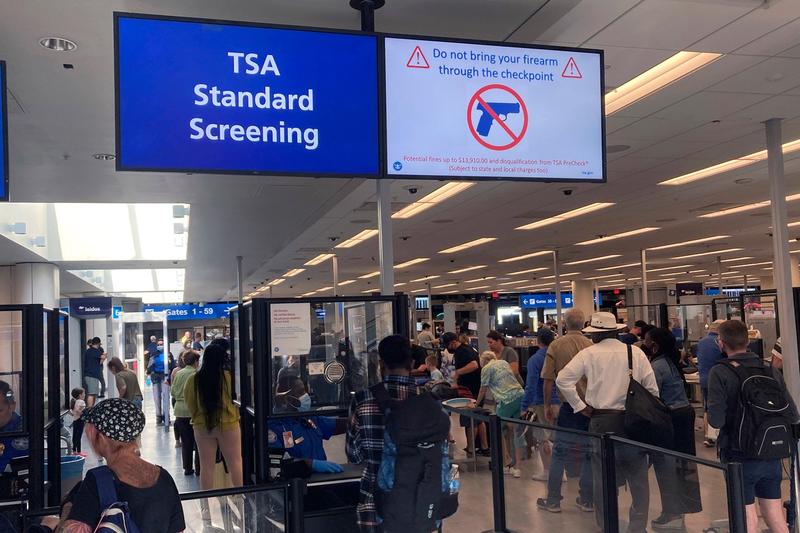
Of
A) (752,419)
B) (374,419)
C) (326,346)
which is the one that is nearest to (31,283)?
(326,346)

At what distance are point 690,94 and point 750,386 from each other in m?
2.75

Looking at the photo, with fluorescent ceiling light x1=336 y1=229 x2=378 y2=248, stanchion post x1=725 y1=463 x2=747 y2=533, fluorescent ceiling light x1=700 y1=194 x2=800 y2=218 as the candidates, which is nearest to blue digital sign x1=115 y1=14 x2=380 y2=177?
stanchion post x1=725 y1=463 x2=747 y2=533

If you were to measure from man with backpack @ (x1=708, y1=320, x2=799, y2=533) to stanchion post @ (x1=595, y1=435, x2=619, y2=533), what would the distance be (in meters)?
0.75

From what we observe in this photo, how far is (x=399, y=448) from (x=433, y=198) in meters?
Answer: 7.58

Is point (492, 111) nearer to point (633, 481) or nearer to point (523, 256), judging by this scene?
point (633, 481)

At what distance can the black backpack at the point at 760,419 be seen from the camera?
4.62 meters

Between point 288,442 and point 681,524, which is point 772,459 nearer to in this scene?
point 681,524

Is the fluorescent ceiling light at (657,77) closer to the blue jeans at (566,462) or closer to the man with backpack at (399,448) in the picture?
the blue jeans at (566,462)

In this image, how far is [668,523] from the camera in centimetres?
490

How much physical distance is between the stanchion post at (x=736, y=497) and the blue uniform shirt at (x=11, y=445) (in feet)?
12.8

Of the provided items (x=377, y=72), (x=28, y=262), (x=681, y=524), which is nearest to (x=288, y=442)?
(x=377, y=72)

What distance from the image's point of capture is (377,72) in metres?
3.61

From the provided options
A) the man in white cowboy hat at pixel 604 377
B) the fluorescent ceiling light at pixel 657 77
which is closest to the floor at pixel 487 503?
the man in white cowboy hat at pixel 604 377

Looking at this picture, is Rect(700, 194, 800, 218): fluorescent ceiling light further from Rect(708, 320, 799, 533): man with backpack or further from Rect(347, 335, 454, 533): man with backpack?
Rect(347, 335, 454, 533): man with backpack
